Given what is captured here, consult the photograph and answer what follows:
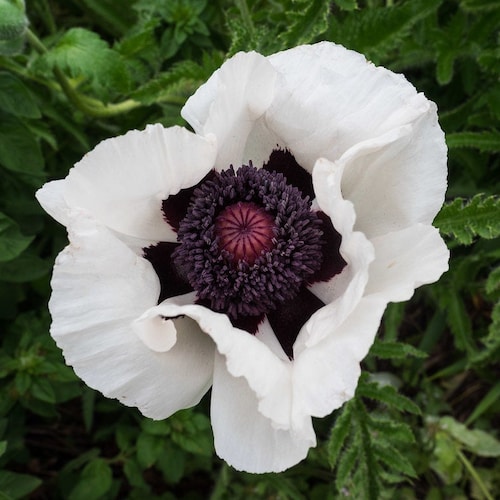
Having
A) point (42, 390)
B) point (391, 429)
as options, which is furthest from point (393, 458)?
point (42, 390)

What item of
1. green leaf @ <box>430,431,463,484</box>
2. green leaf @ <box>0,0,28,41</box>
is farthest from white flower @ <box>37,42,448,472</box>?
green leaf @ <box>430,431,463,484</box>

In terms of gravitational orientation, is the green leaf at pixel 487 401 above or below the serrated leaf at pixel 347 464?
below

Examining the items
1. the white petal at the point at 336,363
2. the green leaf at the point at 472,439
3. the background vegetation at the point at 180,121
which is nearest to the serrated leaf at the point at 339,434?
the background vegetation at the point at 180,121

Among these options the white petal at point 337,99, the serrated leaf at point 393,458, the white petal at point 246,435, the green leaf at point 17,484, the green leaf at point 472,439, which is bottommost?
the green leaf at point 472,439

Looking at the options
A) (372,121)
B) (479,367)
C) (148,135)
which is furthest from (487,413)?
(148,135)

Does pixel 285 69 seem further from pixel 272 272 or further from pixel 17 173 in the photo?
pixel 17 173

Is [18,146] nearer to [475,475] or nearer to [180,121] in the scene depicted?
[180,121]

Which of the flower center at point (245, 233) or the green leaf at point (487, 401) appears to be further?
the green leaf at point (487, 401)

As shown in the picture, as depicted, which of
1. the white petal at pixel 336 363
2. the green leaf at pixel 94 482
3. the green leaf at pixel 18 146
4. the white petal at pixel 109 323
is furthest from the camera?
the green leaf at pixel 94 482

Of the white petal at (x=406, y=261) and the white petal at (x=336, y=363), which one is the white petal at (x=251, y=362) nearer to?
the white petal at (x=336, y=363)
